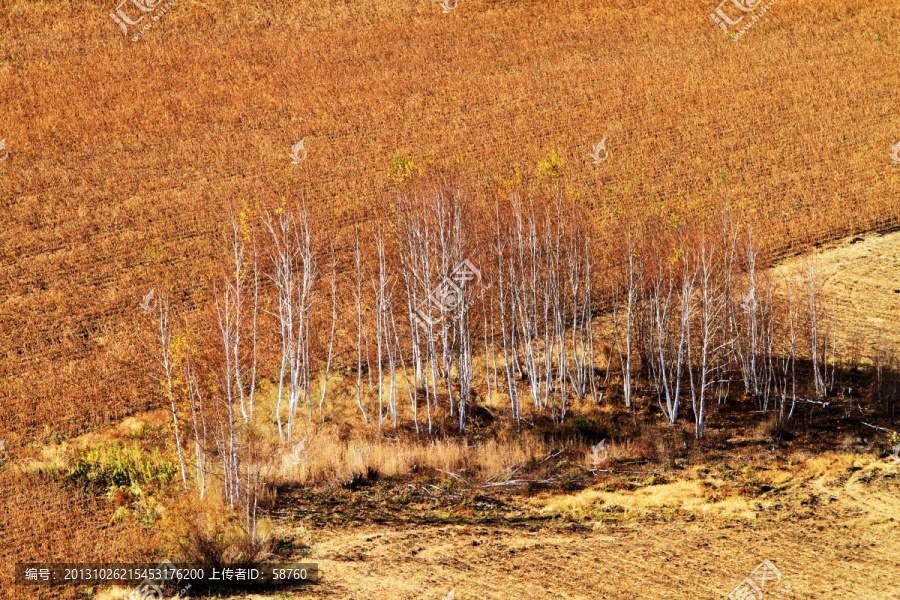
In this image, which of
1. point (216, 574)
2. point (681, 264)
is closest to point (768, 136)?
point (681, 264)

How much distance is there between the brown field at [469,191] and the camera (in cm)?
1964

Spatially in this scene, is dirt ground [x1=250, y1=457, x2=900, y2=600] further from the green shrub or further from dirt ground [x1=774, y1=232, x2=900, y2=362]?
dirt ground [x1=774, y1=232, x2=900, y2=362]

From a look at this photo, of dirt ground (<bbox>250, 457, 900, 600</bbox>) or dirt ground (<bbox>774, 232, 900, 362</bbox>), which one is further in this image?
dirt ground (<bbox>774, 232, 900, 362</bbox>)

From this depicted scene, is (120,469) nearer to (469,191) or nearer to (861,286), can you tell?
(469,191)

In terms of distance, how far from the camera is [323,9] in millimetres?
58281

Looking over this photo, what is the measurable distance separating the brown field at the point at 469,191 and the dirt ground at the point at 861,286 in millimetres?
165

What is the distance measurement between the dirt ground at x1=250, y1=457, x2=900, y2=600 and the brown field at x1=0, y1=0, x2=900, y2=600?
92 millimetres

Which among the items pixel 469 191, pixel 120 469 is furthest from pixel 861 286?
pixel 120 469

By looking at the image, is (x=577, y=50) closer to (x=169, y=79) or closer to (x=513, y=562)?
(x=169, y=79)

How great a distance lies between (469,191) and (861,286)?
54.1ft

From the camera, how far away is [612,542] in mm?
19406

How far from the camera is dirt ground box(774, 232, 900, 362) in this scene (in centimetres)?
3067

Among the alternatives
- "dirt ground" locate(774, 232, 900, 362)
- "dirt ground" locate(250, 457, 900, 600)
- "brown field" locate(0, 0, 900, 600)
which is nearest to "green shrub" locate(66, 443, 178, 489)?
"brown field" locate(0, 0, 900, 600)

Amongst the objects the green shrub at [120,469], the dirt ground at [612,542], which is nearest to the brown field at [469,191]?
the dirt ground at [612,542]
